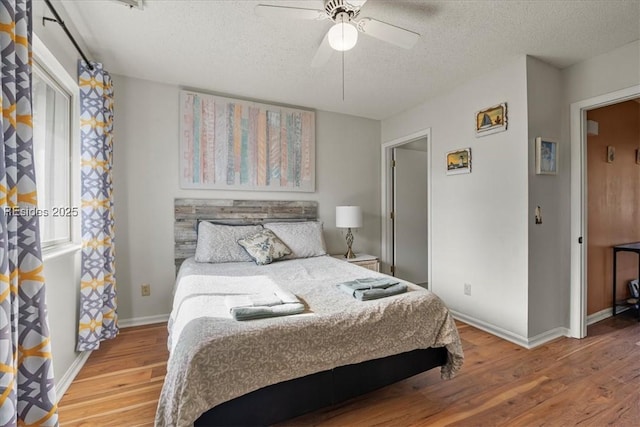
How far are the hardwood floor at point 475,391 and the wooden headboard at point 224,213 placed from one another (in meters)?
1.02

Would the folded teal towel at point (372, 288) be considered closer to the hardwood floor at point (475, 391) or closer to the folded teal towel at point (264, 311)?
the folded teal towel at point (264, 311)

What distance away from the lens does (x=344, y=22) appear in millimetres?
1704

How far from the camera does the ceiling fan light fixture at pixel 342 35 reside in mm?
1655

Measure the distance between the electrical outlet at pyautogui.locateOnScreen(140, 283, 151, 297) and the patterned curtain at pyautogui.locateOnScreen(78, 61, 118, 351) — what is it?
49cm

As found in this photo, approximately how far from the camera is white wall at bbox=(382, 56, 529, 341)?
2.48 meters

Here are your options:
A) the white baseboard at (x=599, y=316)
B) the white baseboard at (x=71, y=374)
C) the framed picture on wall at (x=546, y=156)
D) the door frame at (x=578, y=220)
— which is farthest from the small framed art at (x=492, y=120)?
the white baseboard at (x=71, y=374)

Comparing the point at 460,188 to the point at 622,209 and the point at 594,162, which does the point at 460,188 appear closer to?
the point at 594,162

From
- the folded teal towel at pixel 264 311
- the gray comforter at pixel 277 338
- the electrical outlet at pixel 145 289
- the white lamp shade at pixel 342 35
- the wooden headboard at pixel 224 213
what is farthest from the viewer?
the wooden headboard at pixel 224 213

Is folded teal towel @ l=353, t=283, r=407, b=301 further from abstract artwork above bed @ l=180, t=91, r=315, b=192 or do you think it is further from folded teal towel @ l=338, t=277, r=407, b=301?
abstract artwork above bed @ l=180, t=91, r=315, b=192

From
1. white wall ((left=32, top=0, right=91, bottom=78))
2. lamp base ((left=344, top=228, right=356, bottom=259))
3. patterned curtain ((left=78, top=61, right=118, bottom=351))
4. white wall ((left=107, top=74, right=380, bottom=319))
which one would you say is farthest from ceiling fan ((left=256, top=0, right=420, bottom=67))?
lamp base ((left=344, top=228, right=356, bottom=259))

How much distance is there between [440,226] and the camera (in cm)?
328

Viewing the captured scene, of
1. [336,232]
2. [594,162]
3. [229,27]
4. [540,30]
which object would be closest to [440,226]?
[336,232]

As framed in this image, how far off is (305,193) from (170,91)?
186 centimetres

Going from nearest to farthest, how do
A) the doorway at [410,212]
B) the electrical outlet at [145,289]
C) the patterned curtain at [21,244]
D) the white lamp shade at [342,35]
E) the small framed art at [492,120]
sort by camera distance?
the patterned curtain at [21,244]
the white lamp shade at [342,35]
the small framed art at [492,120]
the electrical outlet at [145,289]
the doorway at [410,212]
